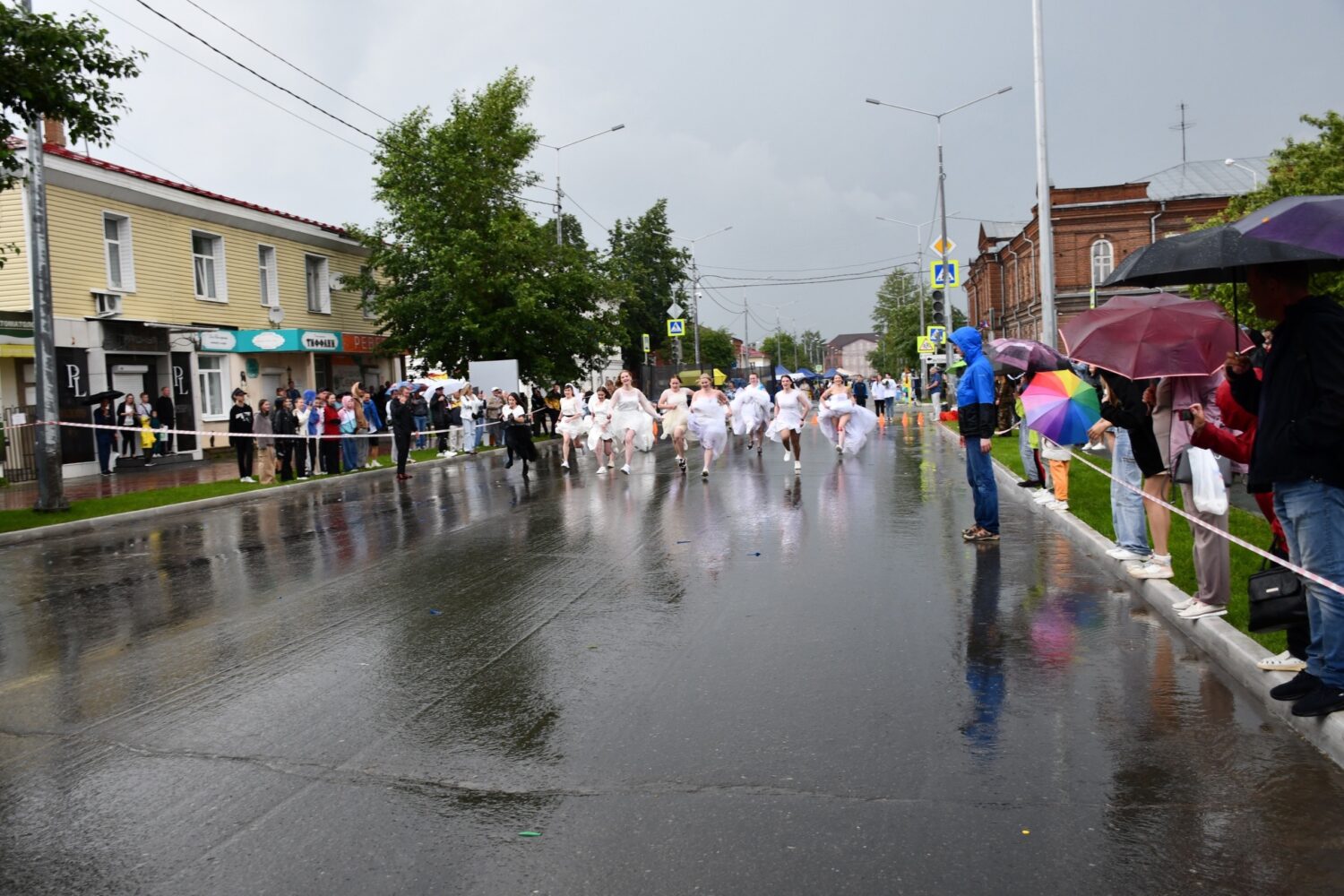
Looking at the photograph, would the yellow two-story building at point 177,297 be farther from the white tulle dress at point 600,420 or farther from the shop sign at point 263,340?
the white tulle dress at point 600,420

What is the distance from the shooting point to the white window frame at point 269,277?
3216 centimetres

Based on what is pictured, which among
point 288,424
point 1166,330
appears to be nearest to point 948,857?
point 1166,330

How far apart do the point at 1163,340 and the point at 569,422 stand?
1681 cm

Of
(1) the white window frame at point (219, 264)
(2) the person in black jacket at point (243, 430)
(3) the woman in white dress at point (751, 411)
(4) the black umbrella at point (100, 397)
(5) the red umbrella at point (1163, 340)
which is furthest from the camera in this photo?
(1) the white window frame at point (219, 264)

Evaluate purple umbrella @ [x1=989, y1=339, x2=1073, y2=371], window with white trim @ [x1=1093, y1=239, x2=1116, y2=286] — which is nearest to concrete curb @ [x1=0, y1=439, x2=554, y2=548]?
purple umbrella @ [x1=989, y1=339, x2=1073, y2=371]

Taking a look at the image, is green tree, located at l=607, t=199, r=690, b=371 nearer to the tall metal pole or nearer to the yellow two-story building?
the yellow two-story building

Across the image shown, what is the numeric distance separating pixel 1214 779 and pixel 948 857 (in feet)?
4.72

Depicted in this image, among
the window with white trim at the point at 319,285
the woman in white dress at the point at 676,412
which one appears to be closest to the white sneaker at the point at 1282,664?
the woman in white dress at the point at 676,412

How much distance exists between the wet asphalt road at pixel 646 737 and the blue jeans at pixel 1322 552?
0.45m

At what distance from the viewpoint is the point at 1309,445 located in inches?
185

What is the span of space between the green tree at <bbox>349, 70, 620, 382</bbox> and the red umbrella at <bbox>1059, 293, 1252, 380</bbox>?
89.5 feet

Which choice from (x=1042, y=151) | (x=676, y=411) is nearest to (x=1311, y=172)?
(x=1042, y=151)

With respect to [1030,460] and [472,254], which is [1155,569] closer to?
[1030,460]

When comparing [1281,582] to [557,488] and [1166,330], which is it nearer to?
[1166,330]
